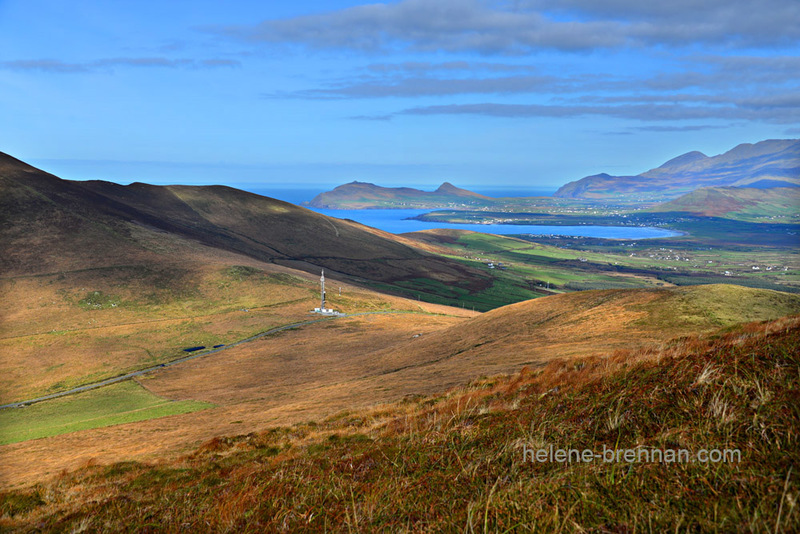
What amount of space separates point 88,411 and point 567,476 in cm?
6603

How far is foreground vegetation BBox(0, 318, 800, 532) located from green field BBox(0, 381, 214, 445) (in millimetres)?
40540

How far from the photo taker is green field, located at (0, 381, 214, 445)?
151 ft

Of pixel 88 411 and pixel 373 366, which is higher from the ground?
pixel 373 366

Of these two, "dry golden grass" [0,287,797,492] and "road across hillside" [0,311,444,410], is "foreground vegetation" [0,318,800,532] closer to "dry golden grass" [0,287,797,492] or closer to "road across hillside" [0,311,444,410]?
"dry golden grass" [0,287,797,492]

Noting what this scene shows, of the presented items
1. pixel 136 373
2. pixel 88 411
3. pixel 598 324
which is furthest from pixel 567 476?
pixel 136 373

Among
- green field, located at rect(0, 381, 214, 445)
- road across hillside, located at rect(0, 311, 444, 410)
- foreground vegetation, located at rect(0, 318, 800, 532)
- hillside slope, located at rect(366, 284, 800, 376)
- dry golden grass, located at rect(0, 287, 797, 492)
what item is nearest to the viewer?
foreground vegetation, located at rect(0, 318, 800, 532)

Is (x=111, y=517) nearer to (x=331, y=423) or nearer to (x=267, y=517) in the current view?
(x=267, y=517)

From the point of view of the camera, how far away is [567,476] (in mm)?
5863

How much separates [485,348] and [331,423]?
24.9 m

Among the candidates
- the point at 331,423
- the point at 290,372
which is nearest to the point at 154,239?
the point at 290,372

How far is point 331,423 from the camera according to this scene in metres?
20.5

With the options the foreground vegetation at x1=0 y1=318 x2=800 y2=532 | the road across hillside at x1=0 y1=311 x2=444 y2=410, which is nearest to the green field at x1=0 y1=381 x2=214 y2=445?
the road across hillside at x1=0 y1=311 x2=444 y2=410

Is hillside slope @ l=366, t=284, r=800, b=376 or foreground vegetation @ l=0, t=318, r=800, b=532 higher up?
foreground vegetation @ l=0, t=318, r=800, b=532

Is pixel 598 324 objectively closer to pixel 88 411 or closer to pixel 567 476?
pixel 567 476
